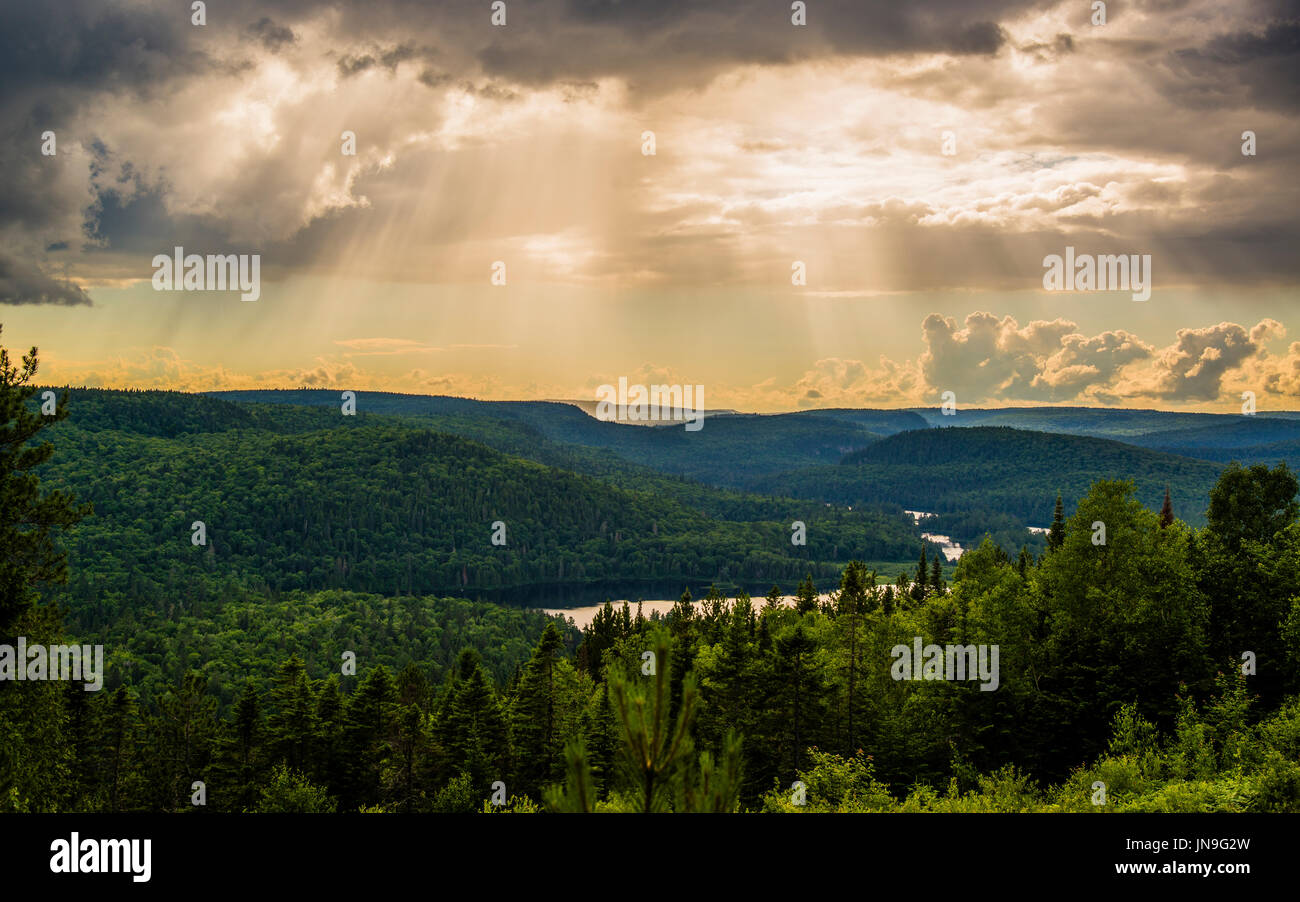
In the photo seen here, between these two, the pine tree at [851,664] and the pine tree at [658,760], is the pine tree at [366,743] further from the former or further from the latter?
the pine tree at [658,760]

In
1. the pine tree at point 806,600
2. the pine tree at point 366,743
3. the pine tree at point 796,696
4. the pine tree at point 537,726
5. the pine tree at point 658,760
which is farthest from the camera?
the pine tree at point 806,600

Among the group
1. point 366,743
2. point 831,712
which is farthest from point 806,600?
point 366,743

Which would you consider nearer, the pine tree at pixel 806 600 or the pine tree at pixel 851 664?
the pine tree at pixel 851 664

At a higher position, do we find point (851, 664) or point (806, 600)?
point (851, 664)

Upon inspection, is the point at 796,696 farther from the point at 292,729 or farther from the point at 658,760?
the point at 658,760

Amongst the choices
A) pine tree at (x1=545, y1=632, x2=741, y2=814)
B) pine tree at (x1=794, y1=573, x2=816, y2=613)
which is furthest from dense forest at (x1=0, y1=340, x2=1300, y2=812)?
pine tree at (x1=794, y1=573, x2=816, y2=613)

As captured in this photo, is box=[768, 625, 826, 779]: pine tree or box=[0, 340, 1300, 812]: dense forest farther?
box=[768, 625, 826, 779]: pine tree

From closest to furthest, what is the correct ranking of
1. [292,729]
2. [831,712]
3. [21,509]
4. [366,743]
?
[21,509] → [831,712] → [366,743] → [292,729]

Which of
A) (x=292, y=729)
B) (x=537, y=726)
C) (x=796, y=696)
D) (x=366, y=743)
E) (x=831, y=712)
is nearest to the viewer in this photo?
(x=796, y=696)

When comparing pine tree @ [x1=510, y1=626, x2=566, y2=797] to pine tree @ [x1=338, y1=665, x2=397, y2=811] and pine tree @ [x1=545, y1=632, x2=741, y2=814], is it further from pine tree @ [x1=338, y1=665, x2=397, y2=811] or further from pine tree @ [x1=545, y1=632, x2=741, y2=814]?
pine tree @ [x1=545, y1=632, x2=741, y2=814]

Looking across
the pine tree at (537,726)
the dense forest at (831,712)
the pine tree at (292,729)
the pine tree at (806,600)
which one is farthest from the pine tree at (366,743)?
→ the pine tree at (806,600)
